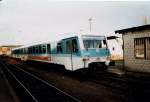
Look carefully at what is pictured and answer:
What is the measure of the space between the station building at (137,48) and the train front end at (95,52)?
9.94ft

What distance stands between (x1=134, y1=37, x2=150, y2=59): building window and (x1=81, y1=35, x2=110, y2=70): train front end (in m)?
3.05

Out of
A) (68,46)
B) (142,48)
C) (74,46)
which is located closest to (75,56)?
(74,46)

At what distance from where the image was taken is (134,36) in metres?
18.9

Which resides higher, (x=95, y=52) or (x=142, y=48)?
(x=142, y=48)

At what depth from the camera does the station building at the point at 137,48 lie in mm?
17562

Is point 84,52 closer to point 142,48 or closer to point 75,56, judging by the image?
point 75,56

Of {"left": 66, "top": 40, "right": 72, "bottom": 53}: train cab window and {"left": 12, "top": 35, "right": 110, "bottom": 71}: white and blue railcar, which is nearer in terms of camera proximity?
→ {"left": 12, "top": 35, "right": 110, "bottom": 71}: white and blue railcar

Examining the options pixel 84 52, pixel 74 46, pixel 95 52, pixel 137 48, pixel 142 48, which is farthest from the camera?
pixel 137 48

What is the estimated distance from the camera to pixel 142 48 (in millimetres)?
18141

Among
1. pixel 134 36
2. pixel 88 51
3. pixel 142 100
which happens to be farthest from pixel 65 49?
pixel 142 100

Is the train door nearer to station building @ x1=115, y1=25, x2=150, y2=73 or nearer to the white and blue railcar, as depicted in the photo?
the white and blue railcar

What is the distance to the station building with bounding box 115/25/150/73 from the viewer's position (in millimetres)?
17562

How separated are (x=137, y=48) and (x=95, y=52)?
4.43 meters

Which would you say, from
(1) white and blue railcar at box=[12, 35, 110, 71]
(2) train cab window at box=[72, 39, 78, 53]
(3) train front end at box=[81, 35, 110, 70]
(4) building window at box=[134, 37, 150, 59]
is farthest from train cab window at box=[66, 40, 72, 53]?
(4) building window at box=[134, 37, 150, 59]
